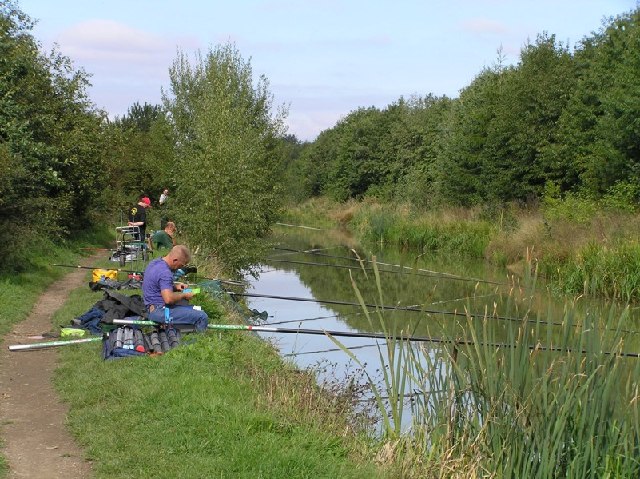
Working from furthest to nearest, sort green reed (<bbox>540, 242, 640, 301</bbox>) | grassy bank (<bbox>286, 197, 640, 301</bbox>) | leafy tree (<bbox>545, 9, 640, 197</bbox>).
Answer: leafy tree (<bbox>545, 9, 640, 197</bbox>)
grassy bank (<bbox>286, 197, 640, 301</bbox>)
green reed (<bbox>540, 242, 640, 301</bbox>)

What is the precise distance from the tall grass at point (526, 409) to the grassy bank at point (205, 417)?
596 millimetres

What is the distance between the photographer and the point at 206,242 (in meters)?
22.1

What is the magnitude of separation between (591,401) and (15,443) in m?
4.61

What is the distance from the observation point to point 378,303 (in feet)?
62.0

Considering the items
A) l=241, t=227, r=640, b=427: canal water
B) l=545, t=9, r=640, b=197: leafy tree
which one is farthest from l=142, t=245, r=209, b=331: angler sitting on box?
l=545, t=9, r=640, b=197: leafy tree

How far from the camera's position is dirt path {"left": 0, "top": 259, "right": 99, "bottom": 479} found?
21.8ft

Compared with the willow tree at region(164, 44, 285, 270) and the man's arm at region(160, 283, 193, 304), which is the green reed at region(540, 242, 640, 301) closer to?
the willow tree at region(164, 44, 285, 270)

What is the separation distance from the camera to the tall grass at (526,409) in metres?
6.45

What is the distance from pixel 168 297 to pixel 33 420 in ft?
10.8

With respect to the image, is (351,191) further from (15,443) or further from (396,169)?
(15,443)

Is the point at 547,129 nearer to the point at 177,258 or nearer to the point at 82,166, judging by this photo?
the point at 82,166

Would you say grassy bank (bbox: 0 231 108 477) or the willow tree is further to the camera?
the willow tree

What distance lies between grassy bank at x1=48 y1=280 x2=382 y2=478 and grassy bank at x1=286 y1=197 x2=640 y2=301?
2439 mm

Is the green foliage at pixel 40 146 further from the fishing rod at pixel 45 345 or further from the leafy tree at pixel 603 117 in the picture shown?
the leafy tree at pixel 603 117
